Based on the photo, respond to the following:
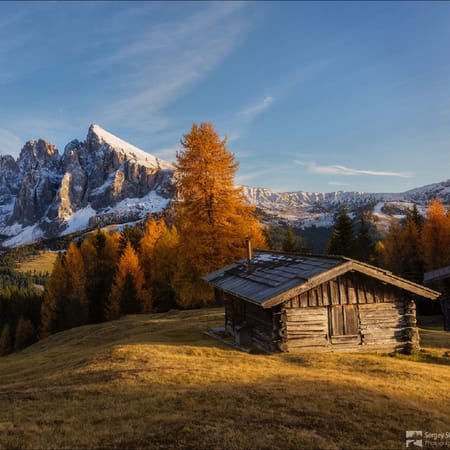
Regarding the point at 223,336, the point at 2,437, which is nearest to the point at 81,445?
the point at 2,437

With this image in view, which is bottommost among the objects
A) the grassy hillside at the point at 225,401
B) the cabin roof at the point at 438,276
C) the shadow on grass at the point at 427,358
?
the shadow on grass at the point at 427,358

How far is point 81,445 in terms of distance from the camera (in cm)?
859

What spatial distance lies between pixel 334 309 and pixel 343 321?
2.39ft

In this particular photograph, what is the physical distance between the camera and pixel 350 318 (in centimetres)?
1952

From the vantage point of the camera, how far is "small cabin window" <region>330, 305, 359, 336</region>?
63.4ft

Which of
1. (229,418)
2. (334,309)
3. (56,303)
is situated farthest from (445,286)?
(56,303)

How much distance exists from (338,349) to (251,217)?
55.6 ft

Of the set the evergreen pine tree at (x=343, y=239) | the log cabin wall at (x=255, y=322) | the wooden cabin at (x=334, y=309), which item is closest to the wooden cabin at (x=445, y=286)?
the wooden cabin at (x=334, y=309)

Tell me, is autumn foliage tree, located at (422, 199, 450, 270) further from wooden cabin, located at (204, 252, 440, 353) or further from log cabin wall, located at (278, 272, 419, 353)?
log cabin wall, located at (278, 272, 419, 353)

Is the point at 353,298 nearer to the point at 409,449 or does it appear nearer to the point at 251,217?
the point at 409,449

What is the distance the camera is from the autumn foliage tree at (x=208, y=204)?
107 ft

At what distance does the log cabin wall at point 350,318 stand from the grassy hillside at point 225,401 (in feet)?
3.20

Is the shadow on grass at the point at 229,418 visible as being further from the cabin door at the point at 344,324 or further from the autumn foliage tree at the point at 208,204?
the autumn foliage tree at the point at 208,204

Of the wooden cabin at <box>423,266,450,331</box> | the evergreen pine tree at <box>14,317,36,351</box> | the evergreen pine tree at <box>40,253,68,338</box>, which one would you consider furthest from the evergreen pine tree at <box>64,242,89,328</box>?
the wooden cabin at <box>423,266,450,331</box>
